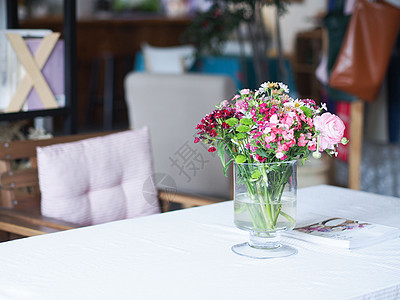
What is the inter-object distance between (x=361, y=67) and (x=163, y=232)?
2.29m

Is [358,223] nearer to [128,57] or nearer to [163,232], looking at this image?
[163,232]

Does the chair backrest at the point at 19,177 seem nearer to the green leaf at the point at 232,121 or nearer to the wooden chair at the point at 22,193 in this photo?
the wooden chair at the point at 22,193

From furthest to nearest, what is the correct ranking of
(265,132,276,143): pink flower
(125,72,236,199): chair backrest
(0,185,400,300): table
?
(125,72,236,199): chair backrest < (265,132,276,143): pink flower < (0,185,400,300): table

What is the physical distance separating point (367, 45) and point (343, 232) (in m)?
2.24

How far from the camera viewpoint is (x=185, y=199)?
8.35 feet

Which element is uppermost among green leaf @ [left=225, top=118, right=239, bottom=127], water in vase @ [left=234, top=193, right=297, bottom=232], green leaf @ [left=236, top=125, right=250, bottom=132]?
green leaf @ [left=225, top=118, right=239, bottom=127]

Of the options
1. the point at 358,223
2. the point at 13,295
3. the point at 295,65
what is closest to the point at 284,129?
the point at 358,223

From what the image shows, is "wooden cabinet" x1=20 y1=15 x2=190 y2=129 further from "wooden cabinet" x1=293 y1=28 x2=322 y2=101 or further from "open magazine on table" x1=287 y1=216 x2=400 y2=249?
"open magazine on table" x1=287 y1=216 x2=400 y2=249

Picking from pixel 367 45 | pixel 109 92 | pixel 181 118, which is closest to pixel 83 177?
pixel 181 118

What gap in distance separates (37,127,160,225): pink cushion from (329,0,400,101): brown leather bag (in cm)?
163

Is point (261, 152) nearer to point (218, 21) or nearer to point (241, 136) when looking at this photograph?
point (241, 136)

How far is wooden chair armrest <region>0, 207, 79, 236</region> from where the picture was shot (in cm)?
213

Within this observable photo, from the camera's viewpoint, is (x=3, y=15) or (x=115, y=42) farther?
(x=115, y=42)

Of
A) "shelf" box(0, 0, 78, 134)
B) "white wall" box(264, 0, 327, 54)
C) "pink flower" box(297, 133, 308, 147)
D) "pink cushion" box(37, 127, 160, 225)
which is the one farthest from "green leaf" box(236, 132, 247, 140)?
"white wall" box(264, 0, 327, 54)
